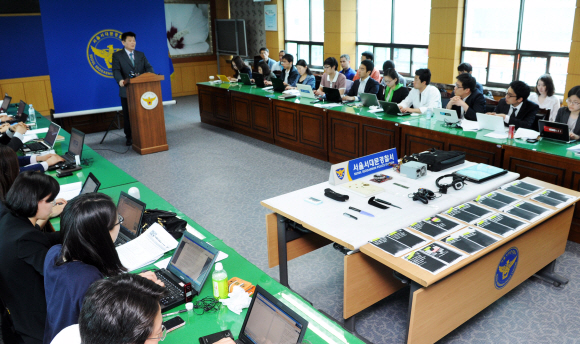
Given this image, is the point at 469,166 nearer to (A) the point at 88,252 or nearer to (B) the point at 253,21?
(A) the point at 88,252

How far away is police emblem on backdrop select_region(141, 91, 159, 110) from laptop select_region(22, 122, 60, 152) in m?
1.85

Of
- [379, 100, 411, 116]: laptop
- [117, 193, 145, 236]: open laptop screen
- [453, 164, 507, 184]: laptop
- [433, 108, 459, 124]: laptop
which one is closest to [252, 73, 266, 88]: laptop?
[379, 100, 411, 116]: laptop

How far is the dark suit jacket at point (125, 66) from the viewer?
6742mm

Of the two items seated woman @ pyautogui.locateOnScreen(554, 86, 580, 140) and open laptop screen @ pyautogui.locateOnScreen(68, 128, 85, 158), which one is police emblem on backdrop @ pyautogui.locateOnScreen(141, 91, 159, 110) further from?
seated woman @ pyautogui.locateOnScreen(554, 86, 580, 140)

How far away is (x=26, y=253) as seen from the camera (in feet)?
7.18

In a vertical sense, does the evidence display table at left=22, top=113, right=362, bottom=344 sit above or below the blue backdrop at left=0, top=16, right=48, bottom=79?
below

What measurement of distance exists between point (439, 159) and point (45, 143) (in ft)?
13.1

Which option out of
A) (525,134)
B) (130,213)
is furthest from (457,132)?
(130,213)

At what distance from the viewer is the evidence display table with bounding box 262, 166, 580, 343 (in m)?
2.44

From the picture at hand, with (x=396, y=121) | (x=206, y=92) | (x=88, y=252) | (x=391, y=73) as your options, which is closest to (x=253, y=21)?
(x=206, y=92)

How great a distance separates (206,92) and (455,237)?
6.87m

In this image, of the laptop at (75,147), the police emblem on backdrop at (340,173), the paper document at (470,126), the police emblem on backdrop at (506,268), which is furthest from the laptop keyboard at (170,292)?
Result: the paper document at (470,126)

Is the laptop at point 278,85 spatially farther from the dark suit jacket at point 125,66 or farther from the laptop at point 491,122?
the laptop at point 491,122

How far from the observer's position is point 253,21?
38.0ft
